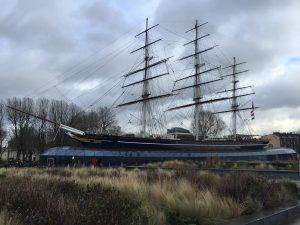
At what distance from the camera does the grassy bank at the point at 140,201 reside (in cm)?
646

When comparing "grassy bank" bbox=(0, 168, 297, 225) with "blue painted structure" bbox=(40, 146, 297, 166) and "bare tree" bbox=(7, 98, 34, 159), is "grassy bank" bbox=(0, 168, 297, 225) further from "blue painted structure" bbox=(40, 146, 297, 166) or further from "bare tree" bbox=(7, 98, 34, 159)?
"bare tree" bbox=(7, 98, 34, 159)

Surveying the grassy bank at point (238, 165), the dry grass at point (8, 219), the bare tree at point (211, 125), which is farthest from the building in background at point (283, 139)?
the dry grass at point (8, 219)

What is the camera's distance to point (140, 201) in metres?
8.42

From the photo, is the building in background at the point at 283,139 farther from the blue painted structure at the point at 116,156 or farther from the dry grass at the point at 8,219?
the dry grass at the point at 8,219

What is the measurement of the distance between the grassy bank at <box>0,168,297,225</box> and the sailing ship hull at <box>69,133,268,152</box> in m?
45.1

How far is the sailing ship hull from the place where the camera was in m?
57.7

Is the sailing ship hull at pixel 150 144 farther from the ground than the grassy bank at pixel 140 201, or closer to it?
farther from the ground

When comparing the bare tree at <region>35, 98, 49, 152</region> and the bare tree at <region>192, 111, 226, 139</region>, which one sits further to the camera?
the bare tree at <region>192, 111, 226, 139</region>

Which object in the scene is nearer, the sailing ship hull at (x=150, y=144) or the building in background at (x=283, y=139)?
the sailing ship hull at (x=150, y=144)

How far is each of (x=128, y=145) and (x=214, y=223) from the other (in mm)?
51889

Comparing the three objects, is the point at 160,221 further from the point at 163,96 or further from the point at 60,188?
the point at 163,96

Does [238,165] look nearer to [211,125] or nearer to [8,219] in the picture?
[8,219]

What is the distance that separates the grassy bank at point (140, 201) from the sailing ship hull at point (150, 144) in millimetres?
45118

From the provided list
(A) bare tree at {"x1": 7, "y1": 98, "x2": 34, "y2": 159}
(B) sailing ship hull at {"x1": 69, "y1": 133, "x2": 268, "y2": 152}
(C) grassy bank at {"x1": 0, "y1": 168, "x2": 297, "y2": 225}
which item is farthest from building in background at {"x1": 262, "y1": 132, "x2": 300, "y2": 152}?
(C) grassy bank at {"x1": 0, "y1": 168, "x2": 297, "y2": 225}
